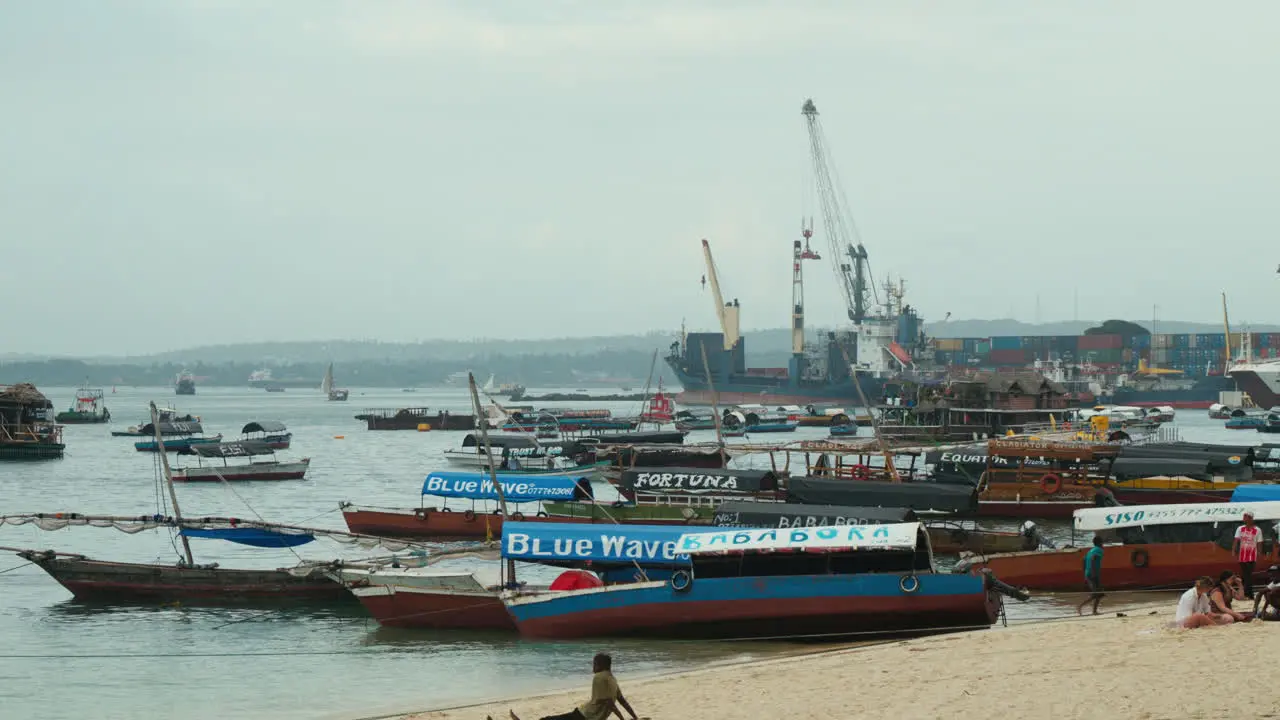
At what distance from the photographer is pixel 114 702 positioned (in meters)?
24.4

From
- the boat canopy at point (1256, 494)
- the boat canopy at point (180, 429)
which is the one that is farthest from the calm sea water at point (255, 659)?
the boat canopy at point (180, 429)

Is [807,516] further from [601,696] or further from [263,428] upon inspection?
[263,428]

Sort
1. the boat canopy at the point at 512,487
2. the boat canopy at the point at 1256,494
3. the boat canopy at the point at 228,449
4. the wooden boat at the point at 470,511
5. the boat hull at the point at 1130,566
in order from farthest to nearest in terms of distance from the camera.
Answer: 1. the boat canopy at the point at 228,449
2. the wooden boat at the point at 470,511
3. the boat canopy at the point at 512,487
4. the boat canopy at the point at 1256,494
5. the boat hull at the point at 1130,566

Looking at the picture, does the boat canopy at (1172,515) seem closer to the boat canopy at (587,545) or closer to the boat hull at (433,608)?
the boat canopy at (587,545)

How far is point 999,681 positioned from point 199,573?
63.8 feet

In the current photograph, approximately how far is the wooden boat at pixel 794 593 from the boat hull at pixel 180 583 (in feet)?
23.9

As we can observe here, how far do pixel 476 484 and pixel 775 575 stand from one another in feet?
55.9

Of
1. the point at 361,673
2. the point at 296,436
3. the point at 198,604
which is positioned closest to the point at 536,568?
the point at 198,604

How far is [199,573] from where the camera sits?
1257 inches

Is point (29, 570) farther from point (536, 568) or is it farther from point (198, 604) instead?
point (536, 568)

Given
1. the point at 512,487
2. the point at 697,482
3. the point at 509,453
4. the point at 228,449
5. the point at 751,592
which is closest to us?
the point at 751,592

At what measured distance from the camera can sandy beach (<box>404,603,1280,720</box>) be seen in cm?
1708

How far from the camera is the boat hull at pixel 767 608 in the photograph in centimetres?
2523

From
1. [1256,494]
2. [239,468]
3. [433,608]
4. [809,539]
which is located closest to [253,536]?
[433,608]
